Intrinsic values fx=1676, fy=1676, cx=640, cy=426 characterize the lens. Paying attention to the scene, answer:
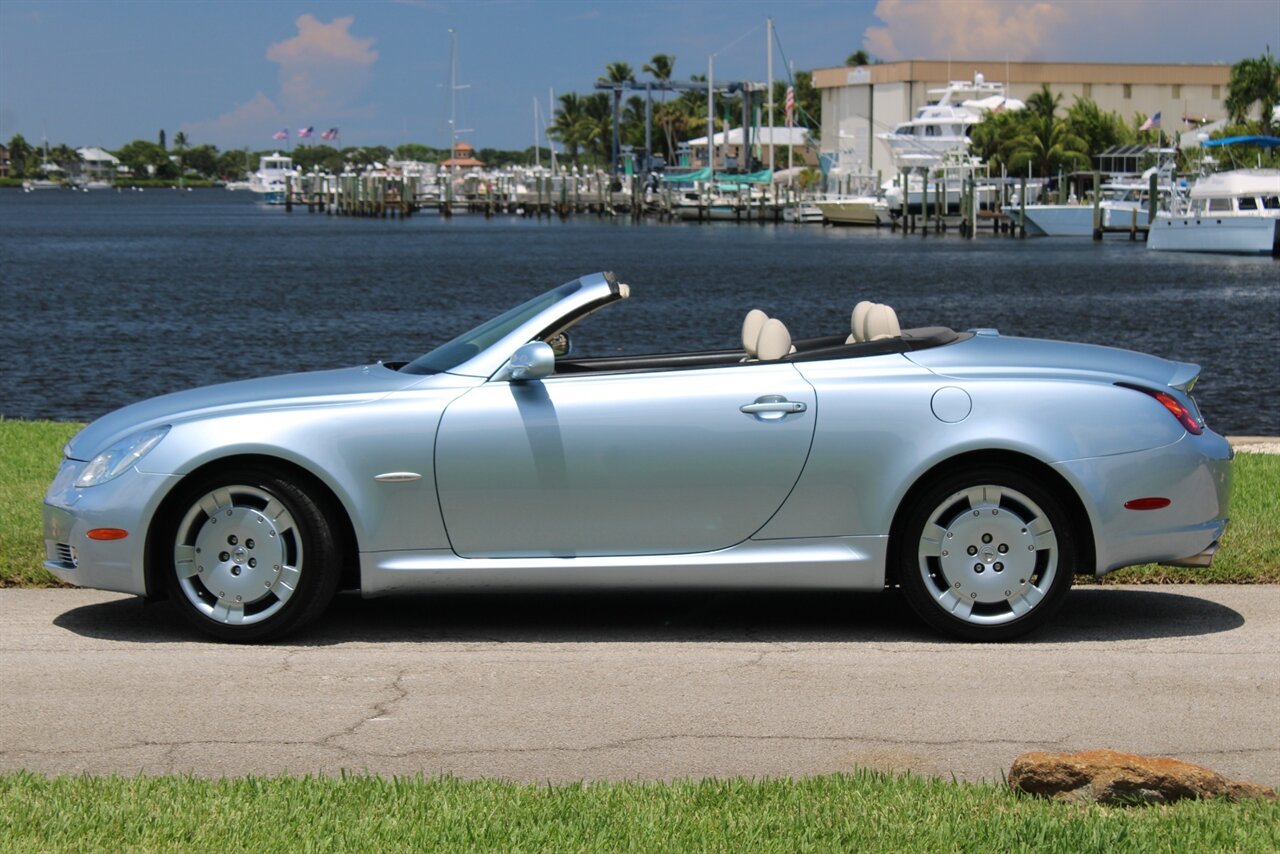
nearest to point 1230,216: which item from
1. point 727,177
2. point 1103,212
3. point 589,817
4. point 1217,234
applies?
point 1217,234

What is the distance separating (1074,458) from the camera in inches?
253

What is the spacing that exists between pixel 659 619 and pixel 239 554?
5.82ft

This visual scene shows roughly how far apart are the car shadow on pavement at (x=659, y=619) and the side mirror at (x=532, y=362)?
897 mm

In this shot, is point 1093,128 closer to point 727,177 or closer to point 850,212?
point 850,212

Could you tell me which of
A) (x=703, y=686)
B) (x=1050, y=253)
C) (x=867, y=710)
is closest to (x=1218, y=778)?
(x=867, y=710)

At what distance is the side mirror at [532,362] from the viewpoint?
Result: 21.0ft

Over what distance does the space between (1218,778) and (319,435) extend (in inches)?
137

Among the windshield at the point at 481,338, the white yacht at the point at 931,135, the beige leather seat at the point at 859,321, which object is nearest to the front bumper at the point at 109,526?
the windshield at the point at 481,338

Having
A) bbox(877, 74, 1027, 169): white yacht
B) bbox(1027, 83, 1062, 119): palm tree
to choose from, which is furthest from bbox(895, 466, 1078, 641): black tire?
bbox(1027, 83, 1062, 119): palm tree

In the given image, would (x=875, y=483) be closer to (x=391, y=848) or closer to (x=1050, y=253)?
(x=391, y=848)

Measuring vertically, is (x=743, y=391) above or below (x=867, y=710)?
above

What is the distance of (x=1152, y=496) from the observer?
6.47 meters

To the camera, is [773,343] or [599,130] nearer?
[773,343]

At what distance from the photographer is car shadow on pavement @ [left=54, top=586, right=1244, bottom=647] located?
6730mm
